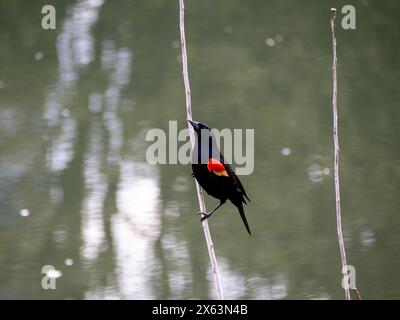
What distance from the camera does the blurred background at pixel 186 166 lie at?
3158mm

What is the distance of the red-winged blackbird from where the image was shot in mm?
2045

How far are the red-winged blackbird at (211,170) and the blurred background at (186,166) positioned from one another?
1148mm

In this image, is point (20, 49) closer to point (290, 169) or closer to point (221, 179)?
point (290, 169)

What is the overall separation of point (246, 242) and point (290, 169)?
1.91 feet

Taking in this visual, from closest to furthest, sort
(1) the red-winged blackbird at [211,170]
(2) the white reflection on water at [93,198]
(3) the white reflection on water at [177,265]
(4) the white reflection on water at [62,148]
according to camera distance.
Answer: (1) the red-winged blackbird at [211,170] < (3) the white reflection on water at [177,265] < (2) the white reflection on water at [93,198] < (4) the white reflection on water at [62,148]

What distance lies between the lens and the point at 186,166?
361 centimetres

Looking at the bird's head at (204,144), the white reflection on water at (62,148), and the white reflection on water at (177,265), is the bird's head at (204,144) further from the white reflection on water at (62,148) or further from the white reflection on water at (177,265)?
the white reflection on water at (62,148)

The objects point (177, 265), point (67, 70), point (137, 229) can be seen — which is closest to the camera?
point (177, 265)

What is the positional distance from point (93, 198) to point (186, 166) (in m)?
0.61

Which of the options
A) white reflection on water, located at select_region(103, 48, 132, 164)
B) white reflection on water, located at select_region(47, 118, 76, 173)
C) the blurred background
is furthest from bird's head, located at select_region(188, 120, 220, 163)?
white reflection on water, located at select_region(47, 118, 76, 173)

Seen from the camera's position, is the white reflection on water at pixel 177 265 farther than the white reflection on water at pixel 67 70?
No

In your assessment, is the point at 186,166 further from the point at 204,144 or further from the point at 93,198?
the point at 204,144

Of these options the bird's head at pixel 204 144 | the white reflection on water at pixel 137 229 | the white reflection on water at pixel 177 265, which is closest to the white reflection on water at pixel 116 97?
the white reflection on water at pixel 137 229

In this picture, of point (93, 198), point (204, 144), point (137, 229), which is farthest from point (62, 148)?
point (204, 144)
